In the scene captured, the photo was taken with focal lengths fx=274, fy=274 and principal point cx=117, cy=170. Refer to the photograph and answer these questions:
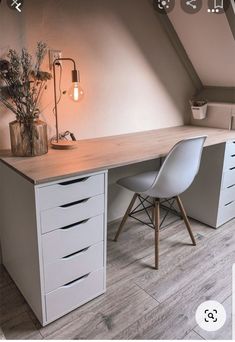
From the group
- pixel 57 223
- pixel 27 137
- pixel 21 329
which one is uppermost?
pixel 27 137

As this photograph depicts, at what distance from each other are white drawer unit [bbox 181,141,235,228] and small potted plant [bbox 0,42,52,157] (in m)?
1.35

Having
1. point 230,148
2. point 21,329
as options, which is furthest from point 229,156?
point 21,329

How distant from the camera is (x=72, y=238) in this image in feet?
4.39

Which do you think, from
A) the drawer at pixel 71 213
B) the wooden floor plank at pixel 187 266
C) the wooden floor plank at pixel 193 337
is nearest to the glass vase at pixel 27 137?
the drawer at pixel 71 213

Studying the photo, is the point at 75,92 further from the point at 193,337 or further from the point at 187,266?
the point at 193,337

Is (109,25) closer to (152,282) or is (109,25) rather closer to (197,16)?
(197,16)

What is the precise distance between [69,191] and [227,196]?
5.08ft

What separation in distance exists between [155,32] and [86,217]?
1690 millimetres

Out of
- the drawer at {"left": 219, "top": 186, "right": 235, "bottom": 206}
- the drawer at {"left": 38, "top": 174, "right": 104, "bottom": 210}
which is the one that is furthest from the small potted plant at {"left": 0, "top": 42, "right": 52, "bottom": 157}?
the drawer at {"left": 219, "top": 186, "right": 235, "bottom": 206}

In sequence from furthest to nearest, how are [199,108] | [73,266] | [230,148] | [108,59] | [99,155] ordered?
1. [199,108]
2. [230,148]
3. [108,59]
4. [99,155]
5. [73,266]

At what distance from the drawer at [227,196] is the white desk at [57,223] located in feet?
2.94

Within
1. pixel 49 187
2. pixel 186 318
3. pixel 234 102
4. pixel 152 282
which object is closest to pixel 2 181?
pixel 49 187

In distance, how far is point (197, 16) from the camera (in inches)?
81.5

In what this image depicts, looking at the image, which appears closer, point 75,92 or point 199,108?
point 75,92
